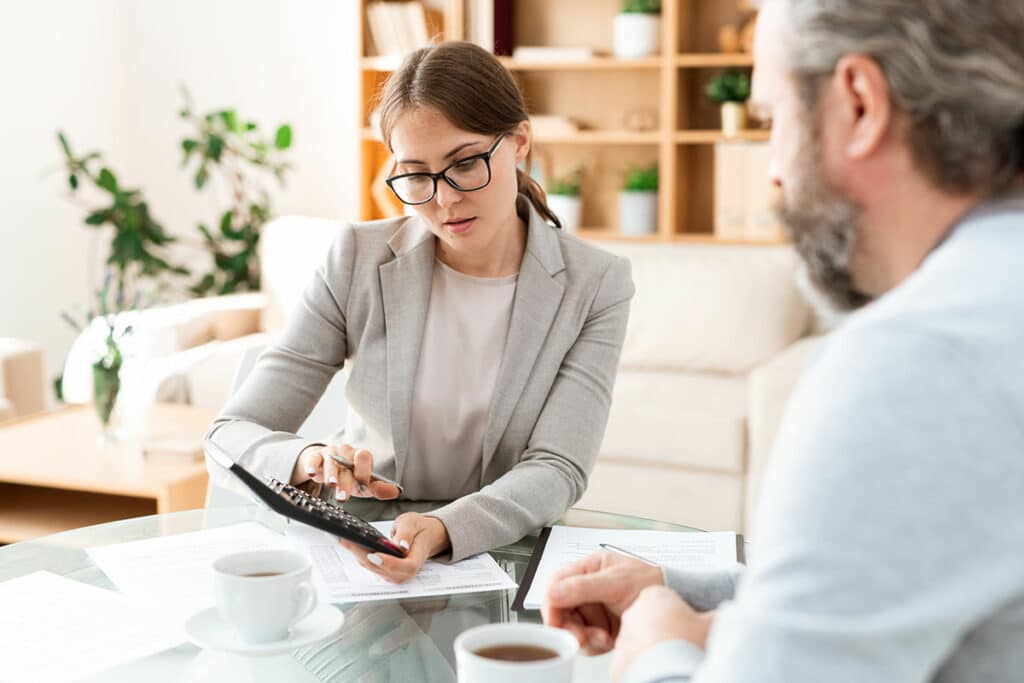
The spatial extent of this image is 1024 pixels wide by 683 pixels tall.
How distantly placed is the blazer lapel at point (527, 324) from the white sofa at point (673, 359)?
5.06 feet

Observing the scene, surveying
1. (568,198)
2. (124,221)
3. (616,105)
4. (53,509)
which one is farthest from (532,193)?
(124,221)

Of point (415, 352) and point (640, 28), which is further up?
point (640, 28)

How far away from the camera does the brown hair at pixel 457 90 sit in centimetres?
153

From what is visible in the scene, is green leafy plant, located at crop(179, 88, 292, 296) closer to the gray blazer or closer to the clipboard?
the gray blazer

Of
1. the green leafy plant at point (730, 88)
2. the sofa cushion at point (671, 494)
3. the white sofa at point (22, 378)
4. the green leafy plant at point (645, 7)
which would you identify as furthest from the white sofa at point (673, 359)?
the green leafy plant at point (645, 7)

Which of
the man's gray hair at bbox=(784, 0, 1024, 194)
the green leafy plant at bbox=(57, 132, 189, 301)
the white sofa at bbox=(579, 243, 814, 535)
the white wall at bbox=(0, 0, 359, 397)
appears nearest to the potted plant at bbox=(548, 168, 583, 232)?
the white sofa at bbox=(579, 243, 814, 535)

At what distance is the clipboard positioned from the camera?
1160 millimetres

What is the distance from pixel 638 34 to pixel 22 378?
234cm

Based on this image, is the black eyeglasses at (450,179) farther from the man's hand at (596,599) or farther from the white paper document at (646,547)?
the man's hand at (596,599)

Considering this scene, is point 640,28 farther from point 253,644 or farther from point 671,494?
point 253,644

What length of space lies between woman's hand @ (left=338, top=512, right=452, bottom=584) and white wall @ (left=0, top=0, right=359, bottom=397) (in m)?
3.52

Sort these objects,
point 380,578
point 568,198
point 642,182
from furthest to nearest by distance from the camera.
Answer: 1. point 568,198
2. point 642,182
3. point 380,578

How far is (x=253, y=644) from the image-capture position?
1.01 m

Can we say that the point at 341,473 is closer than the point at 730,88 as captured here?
Yes
